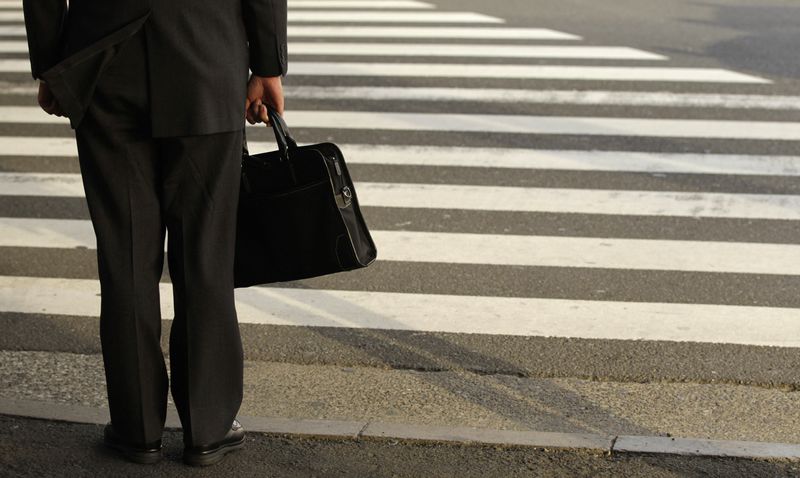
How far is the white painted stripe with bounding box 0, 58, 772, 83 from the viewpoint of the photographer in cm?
975

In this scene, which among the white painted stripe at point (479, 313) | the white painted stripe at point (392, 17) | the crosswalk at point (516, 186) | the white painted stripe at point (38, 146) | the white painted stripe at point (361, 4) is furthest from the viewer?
the white painted stripe at point (361, 4)

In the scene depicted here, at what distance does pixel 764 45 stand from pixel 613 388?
739 cm

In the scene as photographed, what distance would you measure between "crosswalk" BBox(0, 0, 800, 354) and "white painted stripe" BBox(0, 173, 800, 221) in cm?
2

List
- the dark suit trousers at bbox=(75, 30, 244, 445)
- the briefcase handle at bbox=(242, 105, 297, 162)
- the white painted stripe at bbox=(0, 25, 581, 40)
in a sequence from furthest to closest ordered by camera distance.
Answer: the white painted stripe at bbox=(0, 25, 581, 40) < the briefcase handle at bbox=(242, 105, 297, 162) < the dark suit trousers at bbox=(75, 30, 244, 445)

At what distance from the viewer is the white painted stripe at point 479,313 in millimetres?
4891

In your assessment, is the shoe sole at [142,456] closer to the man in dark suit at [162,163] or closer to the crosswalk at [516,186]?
the man in dark suit at [162,163]

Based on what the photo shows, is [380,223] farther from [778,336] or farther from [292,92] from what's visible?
[292,92]

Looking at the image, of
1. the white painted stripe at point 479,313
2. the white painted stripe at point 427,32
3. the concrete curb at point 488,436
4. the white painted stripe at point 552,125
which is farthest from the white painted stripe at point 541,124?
the concrete curb at point 488,436

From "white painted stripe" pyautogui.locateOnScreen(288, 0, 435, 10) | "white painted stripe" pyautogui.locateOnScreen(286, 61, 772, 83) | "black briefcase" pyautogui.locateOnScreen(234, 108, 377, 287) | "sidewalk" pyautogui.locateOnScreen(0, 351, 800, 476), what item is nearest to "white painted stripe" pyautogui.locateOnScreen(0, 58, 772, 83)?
"white painted stripe" pyautogui.locateOnScreen(286, 61, 772, 83)

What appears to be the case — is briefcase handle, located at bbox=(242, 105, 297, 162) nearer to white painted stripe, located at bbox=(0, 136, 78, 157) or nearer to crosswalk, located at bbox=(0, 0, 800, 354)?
crosswalk, located at bbox=(0, 0, 800, 354)

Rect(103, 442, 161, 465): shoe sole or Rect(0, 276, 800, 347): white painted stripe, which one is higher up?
Rect(103, 442, 161, 465): shoe sole

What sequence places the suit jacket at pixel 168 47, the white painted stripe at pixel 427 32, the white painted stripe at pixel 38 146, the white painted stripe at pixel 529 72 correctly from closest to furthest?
the suit jacket at pixel 168 47
the white painted stripe at pixel 38 146
the white painted stripe at pixel 529 72
the white painted stripe at pixel 427 32

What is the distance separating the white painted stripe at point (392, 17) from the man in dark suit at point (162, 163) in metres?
9.40

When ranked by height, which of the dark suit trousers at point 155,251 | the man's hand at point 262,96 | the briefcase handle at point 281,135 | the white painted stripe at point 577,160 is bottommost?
the white painted stripe at point 577,160
